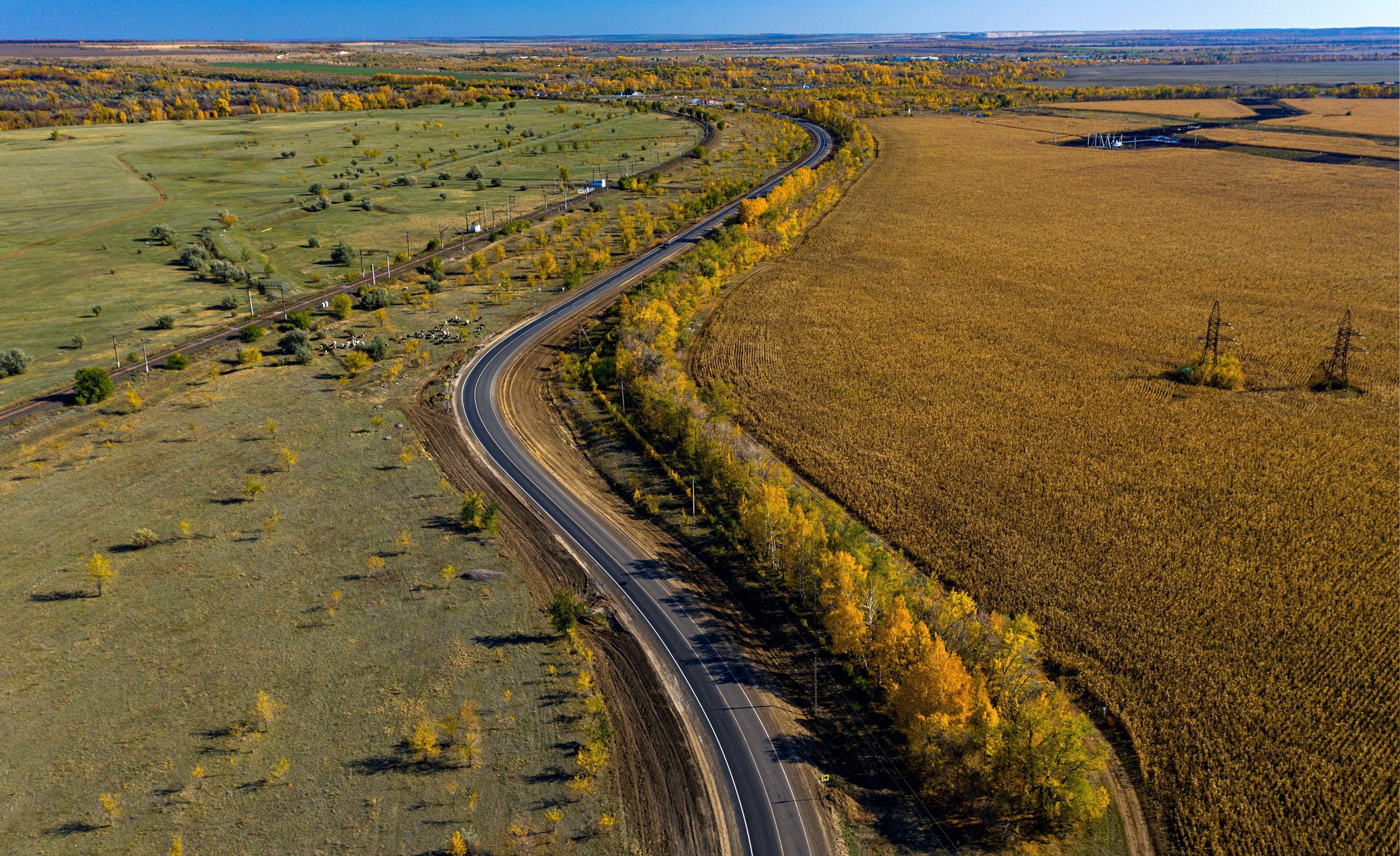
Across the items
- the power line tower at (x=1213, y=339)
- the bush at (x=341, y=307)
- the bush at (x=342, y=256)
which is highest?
the bush at (x=342, y=256)

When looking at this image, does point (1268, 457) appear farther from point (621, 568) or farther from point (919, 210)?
point (919, 210)

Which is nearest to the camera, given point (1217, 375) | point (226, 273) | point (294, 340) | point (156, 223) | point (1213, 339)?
point (1217, 375)

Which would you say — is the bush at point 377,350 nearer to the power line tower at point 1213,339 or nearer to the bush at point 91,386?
the bush at point 91,386

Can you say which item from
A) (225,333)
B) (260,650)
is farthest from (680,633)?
(225,333)

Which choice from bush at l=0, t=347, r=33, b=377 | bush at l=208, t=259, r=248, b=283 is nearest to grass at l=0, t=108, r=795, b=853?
bush at l=0, t=347, r=33, b=377

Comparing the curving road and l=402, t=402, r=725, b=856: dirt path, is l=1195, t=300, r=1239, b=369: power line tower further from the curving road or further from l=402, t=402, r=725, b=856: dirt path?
l=402, t=402, r=725, b=856: dirt path

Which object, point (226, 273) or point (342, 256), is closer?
point (226, 273)

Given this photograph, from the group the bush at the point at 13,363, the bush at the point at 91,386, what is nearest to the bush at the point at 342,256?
the bush at the point at 13,363

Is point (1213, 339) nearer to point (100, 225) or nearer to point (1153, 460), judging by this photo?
point (1153, 460)
